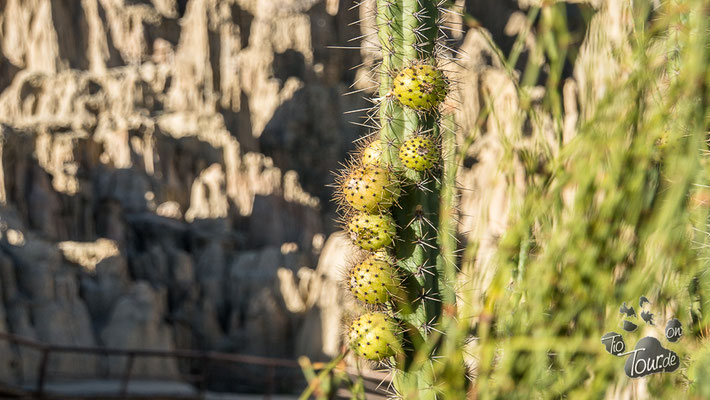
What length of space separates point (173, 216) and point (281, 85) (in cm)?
640

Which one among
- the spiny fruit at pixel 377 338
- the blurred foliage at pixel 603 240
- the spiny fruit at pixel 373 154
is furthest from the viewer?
the spiny fruit at pixel 373 154

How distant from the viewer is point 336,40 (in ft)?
66.1

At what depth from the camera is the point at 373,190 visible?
38.3 inches

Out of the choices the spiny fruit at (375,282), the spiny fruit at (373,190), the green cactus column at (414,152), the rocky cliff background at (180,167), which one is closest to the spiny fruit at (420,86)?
the green cactus column at (414,152)

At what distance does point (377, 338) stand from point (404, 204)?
0.65 ft

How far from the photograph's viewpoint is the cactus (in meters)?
0.93

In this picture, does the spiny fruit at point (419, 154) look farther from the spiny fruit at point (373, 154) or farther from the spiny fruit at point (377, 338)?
the spiny fruit at point (377, 338)

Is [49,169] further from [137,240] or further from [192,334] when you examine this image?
[192,334]

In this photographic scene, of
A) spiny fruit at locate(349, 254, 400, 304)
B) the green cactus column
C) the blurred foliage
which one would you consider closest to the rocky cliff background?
the green cactus column

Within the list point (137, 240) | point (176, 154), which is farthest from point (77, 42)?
point (137, 240)

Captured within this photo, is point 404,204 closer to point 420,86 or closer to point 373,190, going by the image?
point 373,190

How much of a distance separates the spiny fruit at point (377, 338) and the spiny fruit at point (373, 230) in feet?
0.33

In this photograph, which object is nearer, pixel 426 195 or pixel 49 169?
pixel 426 195

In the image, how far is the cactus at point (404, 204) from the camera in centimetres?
93
